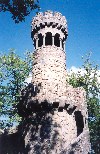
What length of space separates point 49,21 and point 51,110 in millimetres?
6995

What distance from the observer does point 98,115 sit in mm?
27141

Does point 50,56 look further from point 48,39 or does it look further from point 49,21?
point 49,21

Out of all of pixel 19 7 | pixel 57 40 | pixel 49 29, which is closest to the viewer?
pixel 19 7

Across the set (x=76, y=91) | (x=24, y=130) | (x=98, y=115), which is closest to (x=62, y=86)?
(x=76, y=91)

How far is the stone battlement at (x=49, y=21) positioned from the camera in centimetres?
1820

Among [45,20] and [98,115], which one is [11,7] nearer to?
[45,20]

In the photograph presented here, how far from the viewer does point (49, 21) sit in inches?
717

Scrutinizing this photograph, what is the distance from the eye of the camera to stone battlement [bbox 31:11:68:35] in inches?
717

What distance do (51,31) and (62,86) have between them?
173 inches

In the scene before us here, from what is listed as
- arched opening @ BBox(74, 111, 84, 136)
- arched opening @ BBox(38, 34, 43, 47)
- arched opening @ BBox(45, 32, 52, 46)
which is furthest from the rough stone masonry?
arched opening @ BBox(45, 32, 52, 46)

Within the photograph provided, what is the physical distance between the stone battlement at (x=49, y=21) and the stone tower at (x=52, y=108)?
0.46 meters

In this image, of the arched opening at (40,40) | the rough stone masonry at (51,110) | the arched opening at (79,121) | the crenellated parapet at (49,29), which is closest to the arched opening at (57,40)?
the crenellated parapet at (49,29)

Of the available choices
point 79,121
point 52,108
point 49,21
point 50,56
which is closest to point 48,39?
point 49,21

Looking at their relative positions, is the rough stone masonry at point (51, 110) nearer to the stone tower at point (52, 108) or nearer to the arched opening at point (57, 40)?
the stone tower at point (52, 108)
